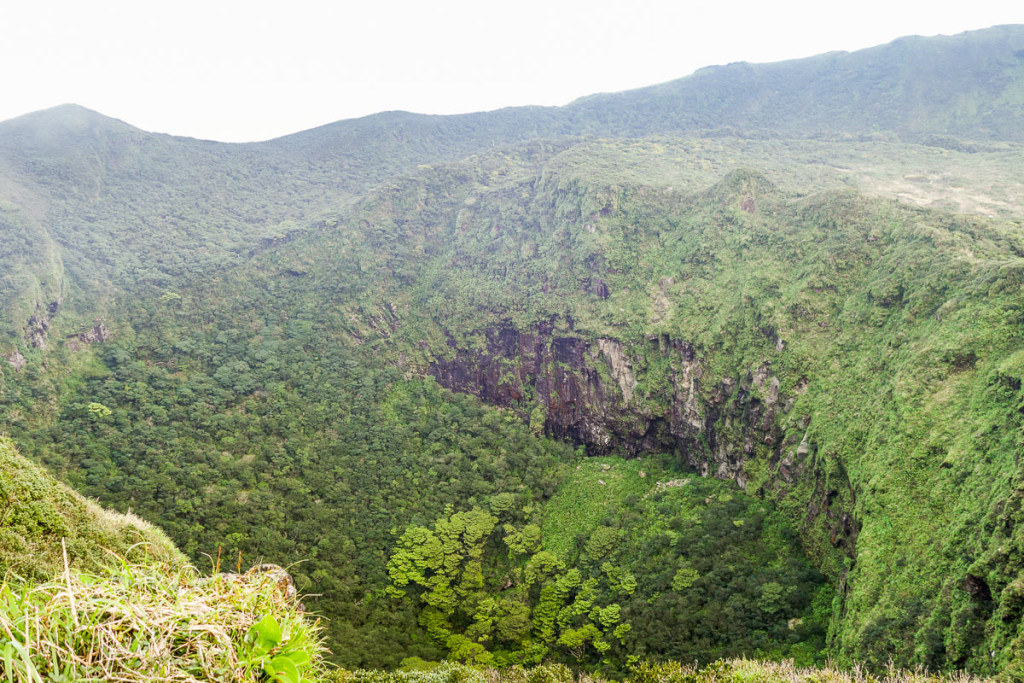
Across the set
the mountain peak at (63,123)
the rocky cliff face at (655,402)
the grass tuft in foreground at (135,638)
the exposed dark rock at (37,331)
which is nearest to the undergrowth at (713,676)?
the grass tuft in foreground at (135,638)

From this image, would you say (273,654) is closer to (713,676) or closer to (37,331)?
(713,676)

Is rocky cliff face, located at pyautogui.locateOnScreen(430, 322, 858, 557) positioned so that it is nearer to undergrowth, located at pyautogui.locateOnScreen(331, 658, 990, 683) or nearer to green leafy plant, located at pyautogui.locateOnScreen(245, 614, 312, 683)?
undergrowth, located at pyautogui.locateOnScreen(331, 658, 990, 683)

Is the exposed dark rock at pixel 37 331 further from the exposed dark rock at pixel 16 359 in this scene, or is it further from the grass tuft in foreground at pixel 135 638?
the grass tuft in foreground at pixel 135 638

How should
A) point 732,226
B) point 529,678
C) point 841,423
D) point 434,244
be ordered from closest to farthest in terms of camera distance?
point 529,678, point 841,423, point 732,226, point 434,244

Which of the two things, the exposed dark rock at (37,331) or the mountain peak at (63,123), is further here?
the mountain peak at (63,123)

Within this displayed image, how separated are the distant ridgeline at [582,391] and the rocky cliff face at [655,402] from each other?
282 millimetres

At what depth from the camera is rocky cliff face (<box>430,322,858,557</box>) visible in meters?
32.0

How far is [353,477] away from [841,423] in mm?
37513

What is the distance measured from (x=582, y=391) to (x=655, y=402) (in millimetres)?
7101

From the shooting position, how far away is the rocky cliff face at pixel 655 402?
31984mm

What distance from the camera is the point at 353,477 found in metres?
45.5

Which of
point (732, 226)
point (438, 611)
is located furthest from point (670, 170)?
point (438, 611)

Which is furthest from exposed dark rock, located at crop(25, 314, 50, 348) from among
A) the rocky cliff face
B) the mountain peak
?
the mountain peak

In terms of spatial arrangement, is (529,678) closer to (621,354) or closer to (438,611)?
(438,611)
